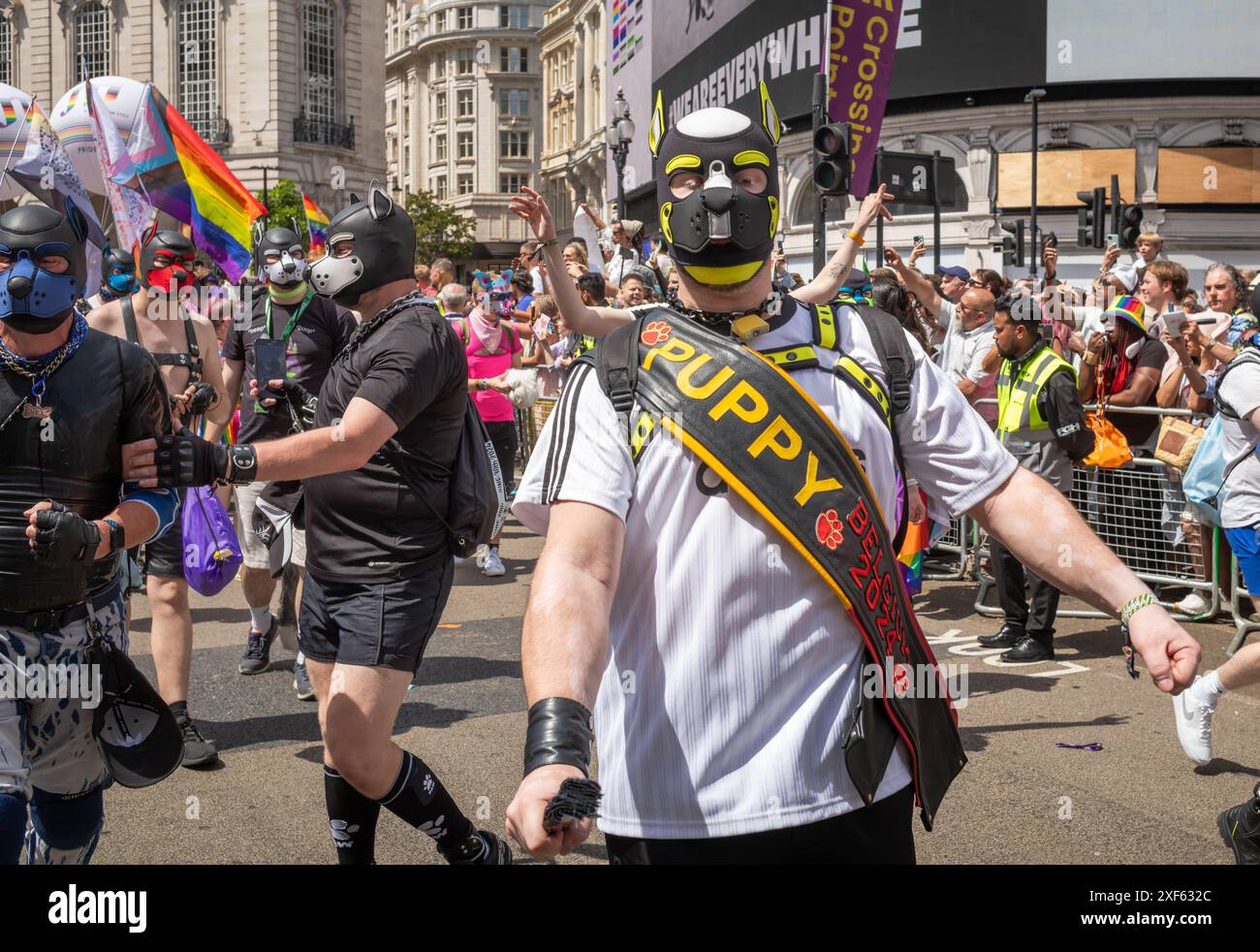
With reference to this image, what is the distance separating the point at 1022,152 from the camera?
145 feet

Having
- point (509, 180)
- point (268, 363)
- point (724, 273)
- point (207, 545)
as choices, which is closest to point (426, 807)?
point (207, 545)

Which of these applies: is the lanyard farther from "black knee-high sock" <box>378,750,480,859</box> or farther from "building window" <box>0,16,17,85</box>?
"building window" <box>0,16,17,85</box>

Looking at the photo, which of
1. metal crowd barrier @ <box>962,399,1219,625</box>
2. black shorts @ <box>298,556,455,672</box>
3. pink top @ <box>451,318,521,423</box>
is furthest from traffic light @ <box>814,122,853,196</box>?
black shorts @ <box>298,556,455,672</box>

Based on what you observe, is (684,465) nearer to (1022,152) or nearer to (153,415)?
(153,415)

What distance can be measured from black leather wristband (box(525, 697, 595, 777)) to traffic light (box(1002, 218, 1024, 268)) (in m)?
26.4

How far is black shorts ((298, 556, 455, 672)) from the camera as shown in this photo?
3955 millimetres

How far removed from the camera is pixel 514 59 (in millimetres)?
122562

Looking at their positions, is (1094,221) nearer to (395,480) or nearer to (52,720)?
(395,480)

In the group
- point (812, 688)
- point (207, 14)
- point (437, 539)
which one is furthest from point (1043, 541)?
point (207, 14)

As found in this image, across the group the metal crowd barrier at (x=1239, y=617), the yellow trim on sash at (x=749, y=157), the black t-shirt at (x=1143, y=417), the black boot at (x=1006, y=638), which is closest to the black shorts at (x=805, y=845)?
the yellow trim on sash at (x=749, y=157)

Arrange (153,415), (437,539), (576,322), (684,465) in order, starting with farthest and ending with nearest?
(576,322) → (437,539) → (153,415) → (684,465)

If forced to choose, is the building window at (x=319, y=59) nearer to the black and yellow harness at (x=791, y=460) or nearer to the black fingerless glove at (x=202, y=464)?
the black fingerless glove at (x=202, y=464)

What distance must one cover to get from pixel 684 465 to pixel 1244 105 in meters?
47.3

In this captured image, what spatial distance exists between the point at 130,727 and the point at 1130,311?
812cm
